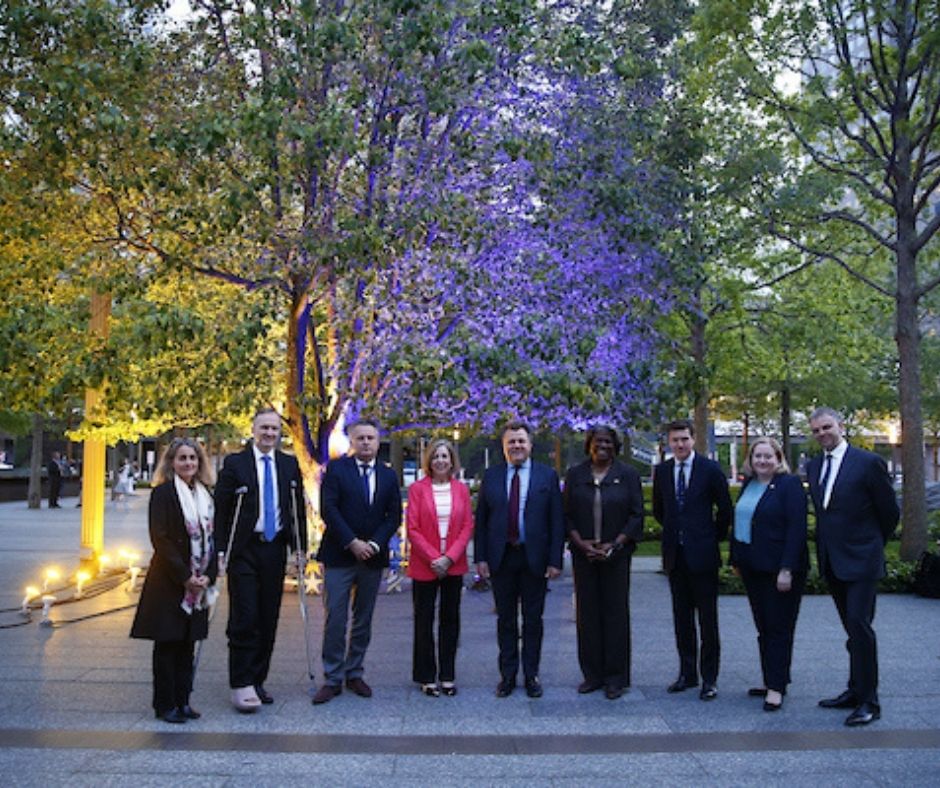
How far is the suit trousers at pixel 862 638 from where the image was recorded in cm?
663

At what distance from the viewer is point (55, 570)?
1195cm

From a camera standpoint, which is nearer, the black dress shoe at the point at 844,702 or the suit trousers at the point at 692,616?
the black dress shoe at the point at 844,702

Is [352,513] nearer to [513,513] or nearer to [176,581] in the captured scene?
[513,513]

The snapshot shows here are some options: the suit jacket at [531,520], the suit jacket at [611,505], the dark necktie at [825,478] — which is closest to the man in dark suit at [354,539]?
the suit jacket at [531,520]

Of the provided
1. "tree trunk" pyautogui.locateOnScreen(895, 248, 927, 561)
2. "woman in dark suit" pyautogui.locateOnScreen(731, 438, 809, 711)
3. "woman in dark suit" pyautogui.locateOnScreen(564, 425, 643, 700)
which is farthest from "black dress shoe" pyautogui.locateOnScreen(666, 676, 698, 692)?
"tree trunk" pyautogui.locateOnScreen(895, 248, 927, 561)

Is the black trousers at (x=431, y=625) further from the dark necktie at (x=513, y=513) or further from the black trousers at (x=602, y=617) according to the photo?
the black trousers at (x=602, y=617)

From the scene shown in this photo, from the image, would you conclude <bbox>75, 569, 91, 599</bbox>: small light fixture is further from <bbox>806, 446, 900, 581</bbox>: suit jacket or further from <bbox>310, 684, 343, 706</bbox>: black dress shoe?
<bbox>806, 446, 900, 581</bbox>: suit jacket

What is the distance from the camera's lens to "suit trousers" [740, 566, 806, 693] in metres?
7.00

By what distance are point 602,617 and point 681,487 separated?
3.65 ft

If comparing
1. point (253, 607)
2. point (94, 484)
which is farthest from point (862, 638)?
point (94, 484)

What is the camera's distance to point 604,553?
743cm

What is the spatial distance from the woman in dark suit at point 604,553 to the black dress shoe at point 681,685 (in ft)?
1.04

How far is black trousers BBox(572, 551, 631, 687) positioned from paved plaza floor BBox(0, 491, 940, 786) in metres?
0.23

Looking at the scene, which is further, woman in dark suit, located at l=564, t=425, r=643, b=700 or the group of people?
woman in dark suit, located at l=564, t=425, r=643, b=700
